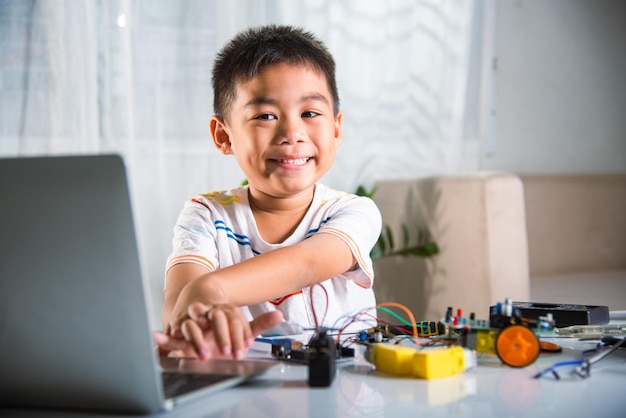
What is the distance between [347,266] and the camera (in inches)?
48.5

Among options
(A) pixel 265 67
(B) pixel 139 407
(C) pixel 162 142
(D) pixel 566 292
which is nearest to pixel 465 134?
(D) pixel 566 292

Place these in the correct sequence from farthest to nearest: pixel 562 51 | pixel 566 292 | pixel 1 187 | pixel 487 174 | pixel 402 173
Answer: pixel 562 51 → pixel 402 173 → pixel 487 174 → pixel 566 292 → pixel 1 187

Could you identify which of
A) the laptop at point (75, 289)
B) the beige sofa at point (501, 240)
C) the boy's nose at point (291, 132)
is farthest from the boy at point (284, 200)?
the beige sofa at point (501, 240)

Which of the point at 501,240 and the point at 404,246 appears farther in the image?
the point at 404,246

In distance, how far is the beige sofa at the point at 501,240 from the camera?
2721 millimetres

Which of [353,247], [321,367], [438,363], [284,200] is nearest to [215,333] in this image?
[321,367]

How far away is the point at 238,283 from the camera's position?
0.99 metres

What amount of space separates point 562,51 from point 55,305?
11.4ft

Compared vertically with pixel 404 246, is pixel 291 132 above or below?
above

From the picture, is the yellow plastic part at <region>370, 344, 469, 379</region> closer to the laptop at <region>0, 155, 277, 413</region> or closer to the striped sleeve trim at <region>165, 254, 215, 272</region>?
the laptop at <region>0, 155, 277, 413</region>

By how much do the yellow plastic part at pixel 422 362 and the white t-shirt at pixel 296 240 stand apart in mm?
442

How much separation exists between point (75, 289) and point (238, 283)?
415 millimetres

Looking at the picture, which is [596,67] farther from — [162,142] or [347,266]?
[347,266]

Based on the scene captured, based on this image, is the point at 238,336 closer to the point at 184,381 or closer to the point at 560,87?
the point at 184,381
